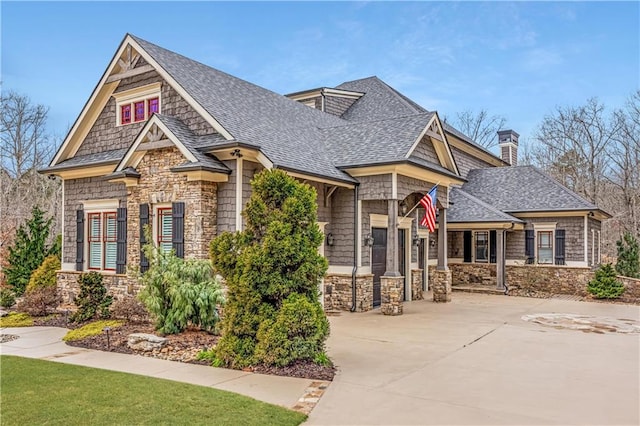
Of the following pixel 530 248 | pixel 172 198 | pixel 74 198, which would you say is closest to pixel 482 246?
pixel 530 248

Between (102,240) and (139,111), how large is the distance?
12.1 ft

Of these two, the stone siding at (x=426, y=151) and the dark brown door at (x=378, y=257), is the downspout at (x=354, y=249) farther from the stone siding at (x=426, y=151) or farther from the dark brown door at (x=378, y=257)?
the stone siding at (x=426, y=151)

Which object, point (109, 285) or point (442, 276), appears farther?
point (442, 276)

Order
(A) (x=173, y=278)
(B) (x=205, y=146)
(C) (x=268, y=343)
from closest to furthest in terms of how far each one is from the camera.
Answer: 1. (C) (x=268, y=343)
2. (A) (x=173, y=278)
3. (B) (x=205, y=146)

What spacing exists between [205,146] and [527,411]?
27.2 ft

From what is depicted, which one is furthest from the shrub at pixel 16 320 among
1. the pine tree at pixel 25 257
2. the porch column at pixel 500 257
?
the porch column at pixel 500 257

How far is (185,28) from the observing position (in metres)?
15.4

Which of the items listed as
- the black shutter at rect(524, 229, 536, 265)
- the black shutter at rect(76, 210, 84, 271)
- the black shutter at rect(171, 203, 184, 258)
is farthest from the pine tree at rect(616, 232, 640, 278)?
the black shutter at rect(76, 210, 84, 271)

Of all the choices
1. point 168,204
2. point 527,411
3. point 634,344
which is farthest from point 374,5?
point 527,411

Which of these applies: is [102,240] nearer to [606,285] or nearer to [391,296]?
[391,296]

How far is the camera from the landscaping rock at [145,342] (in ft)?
27.8

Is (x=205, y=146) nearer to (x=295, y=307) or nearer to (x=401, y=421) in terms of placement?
(x=295, y=307)

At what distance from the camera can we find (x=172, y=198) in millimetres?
11281

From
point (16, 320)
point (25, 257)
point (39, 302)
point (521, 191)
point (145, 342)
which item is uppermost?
point (521, 191)
